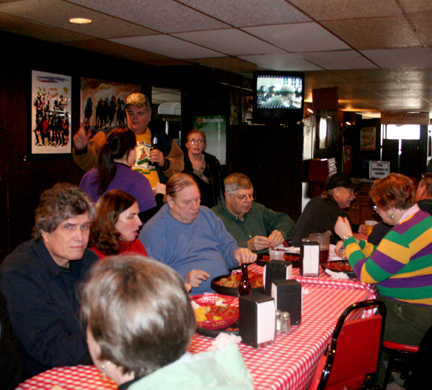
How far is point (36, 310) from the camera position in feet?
6.10

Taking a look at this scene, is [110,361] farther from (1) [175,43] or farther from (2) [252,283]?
(1) [175,43]

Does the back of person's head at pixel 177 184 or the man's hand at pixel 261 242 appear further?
the man's hand at pixel 261 242

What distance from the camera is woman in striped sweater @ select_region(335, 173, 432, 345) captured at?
2.66 m

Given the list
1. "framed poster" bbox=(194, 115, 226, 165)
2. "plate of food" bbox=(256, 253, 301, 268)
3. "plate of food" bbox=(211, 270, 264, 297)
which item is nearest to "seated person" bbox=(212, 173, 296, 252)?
"plate of food" bbox=(256, 253, 301, 268)

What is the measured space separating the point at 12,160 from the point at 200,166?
6.18ft

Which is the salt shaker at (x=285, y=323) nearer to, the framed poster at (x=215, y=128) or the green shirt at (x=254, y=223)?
the green shirt at (x=254, y=223)

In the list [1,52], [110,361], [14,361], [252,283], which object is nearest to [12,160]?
[1,52]

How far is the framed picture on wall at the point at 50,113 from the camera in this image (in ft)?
16.4

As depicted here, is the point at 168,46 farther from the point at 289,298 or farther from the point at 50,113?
the point at 289,298

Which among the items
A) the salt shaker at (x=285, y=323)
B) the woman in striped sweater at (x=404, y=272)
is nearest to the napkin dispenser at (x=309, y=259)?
the woman in striped sweater at (x=404, y=272)

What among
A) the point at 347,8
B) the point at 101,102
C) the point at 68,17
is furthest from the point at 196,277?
the point at 101,102

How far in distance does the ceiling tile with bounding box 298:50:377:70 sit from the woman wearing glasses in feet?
5.60

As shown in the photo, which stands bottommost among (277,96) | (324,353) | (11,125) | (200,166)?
(324,353)

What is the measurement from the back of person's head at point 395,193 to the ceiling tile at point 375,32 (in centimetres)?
161
